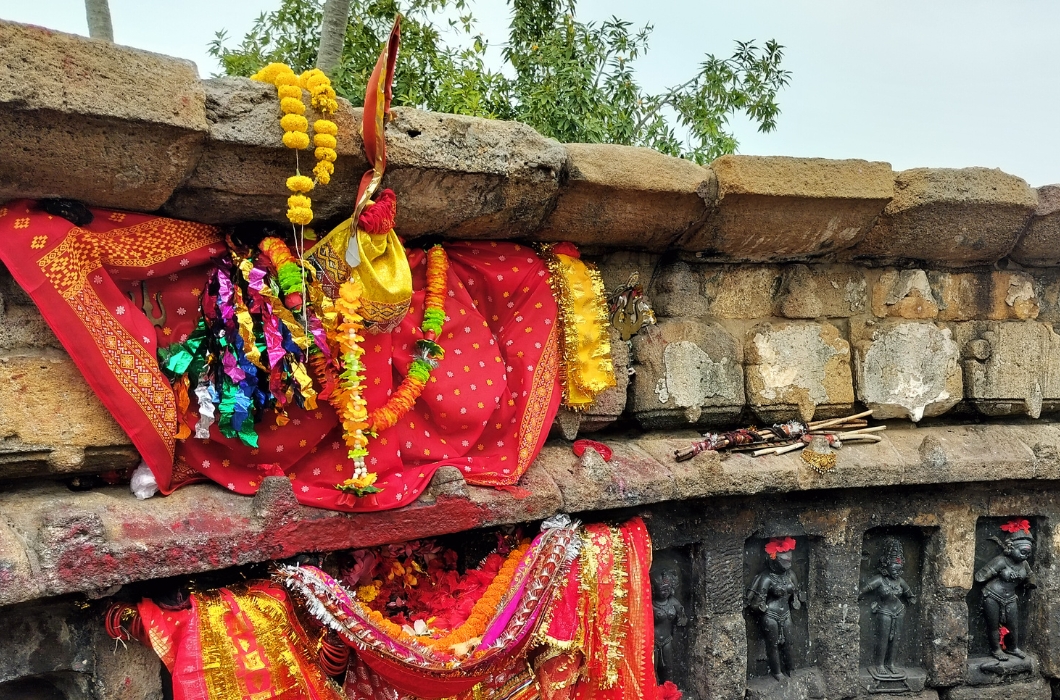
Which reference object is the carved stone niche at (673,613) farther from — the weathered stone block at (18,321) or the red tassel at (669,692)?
the weathered stone block at (18,321)

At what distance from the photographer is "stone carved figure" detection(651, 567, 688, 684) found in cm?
379

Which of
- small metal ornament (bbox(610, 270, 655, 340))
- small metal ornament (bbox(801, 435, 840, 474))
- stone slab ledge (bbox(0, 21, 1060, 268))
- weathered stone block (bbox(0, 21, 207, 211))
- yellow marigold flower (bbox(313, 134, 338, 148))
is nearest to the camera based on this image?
weathered stone block (bbox(0, 21, 207, 211))

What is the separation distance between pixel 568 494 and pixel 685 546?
Answer: 0.80 meters

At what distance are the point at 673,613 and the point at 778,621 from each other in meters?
0.55

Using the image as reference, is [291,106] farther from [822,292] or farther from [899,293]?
[899,293]

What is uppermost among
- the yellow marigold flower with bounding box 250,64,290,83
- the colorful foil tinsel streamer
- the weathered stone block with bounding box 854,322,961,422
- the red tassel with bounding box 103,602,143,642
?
the yellow marigold flower with bounding box 250,64,290,83

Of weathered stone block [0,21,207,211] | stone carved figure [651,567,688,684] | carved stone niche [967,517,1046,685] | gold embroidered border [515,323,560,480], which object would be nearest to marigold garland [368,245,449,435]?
gold embroidered border [515,323,560,480]

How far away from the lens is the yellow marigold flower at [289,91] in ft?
8.43

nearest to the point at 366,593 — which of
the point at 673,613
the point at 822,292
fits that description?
the point at 673,613

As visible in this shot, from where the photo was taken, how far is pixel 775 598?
13.1ft

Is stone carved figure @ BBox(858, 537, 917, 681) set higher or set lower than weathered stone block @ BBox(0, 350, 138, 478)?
lower

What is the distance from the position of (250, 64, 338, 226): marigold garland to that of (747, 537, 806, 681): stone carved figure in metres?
2.59

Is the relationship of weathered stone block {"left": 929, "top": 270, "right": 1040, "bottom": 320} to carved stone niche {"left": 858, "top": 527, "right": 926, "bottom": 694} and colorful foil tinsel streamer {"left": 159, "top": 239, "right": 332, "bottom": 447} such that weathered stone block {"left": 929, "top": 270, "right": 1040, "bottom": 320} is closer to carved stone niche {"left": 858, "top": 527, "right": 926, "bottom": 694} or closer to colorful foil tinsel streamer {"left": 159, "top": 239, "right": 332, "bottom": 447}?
carved stone niche {"left": 858, "top": 527, "right": 926, "bottom": 694}

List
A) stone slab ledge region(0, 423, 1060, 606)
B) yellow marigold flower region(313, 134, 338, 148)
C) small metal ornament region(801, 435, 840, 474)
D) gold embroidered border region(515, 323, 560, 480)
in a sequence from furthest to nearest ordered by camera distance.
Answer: small metal ornament region(801, 435, 840, 474), gold embroidered border region(515, 323, 560, 480), yellow marigold flower region(313, 134, 338, 148), stone slab ledge region(0, 423, 1060, 606)
